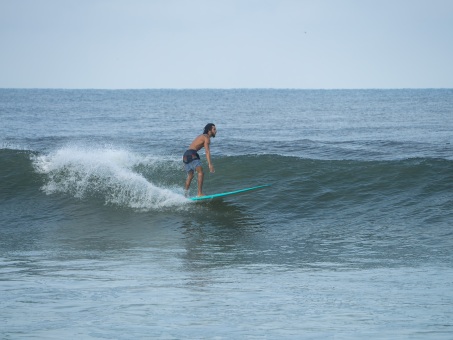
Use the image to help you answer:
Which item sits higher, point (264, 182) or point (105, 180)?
point (264, 182)

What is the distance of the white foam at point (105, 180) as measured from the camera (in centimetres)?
1529

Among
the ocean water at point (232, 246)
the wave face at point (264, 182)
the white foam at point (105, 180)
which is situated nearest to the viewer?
the ocean water at point (232, 246)

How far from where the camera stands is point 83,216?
48.6ft

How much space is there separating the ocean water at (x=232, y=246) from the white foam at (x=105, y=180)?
0.05 meters

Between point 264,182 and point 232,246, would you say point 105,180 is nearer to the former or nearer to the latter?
point 264,182

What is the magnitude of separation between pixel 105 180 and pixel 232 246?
6988 millimetres

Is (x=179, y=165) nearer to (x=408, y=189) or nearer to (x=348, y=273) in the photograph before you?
(x=408, y=189)

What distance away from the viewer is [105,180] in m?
17.2

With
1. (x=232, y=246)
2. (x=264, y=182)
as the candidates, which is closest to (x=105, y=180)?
(x=264, y=182)

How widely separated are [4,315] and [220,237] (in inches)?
234

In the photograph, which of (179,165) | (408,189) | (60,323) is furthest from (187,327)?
(179,165)

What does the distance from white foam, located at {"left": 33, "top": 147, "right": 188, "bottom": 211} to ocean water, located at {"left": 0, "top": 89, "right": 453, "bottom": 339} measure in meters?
0.05

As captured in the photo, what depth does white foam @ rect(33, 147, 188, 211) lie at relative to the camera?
50.2ft

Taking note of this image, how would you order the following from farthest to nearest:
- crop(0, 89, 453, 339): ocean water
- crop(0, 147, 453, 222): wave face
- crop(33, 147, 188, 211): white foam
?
crop(33, 147, 188, 211): white foam, crop(0, 147, 453, 222): wave face, crop(0, 89, 453, 339): ocean water
